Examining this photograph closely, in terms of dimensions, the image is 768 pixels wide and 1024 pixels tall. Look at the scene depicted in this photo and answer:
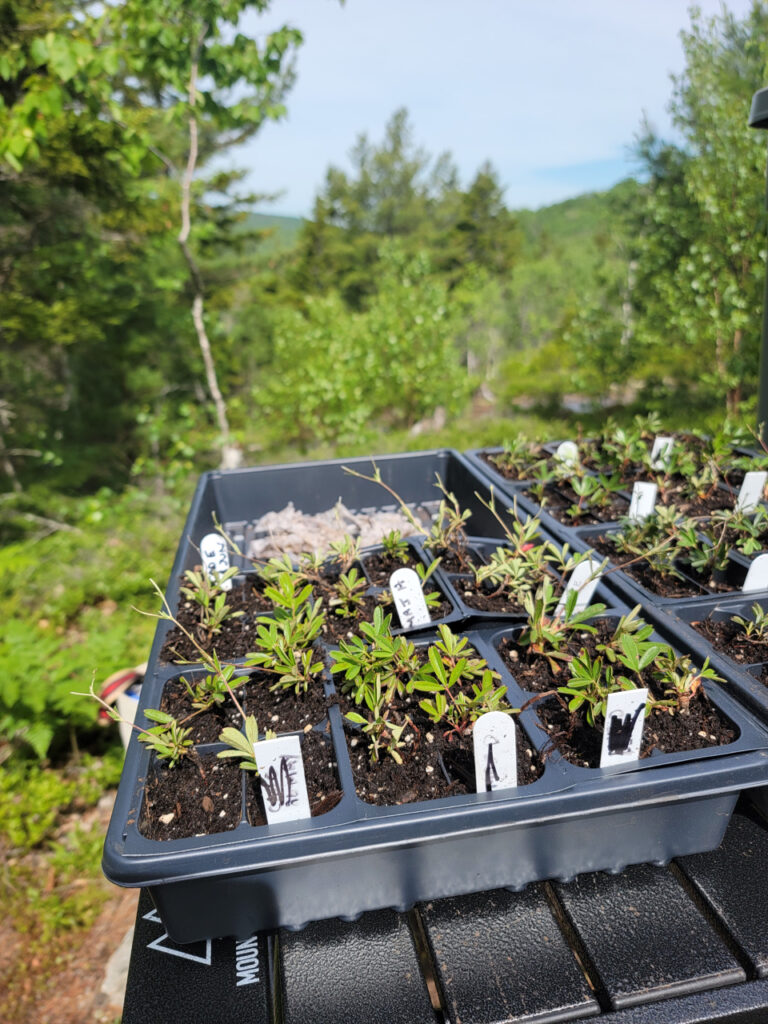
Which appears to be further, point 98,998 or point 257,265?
point 257,265

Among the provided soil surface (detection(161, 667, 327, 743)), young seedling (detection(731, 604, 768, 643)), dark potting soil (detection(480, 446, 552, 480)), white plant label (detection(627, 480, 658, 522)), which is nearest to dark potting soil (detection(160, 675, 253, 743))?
soil surface (detection(161, 667, 327, 743))

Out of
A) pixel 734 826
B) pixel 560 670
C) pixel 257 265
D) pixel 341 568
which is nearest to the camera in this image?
pixel 734 826

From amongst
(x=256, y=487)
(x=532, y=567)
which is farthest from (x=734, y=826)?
(x=256, y=487)

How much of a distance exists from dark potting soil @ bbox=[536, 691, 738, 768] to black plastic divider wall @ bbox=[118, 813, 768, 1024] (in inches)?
6.5

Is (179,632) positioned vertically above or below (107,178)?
below

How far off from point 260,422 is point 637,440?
5.70 meters

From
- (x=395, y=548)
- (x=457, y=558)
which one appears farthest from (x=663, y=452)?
(x=395, y=548)

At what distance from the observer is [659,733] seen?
0.97m

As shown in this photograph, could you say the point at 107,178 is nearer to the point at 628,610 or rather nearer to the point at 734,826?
the point at 628,610

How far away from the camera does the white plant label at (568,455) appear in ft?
6.34

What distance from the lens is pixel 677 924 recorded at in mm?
837

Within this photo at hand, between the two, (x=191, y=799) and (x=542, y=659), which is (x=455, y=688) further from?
(x=191, y=799)

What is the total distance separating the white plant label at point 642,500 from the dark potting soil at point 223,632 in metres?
0.93

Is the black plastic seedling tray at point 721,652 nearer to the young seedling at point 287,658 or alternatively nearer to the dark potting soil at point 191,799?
the young seedling at point 287,658
